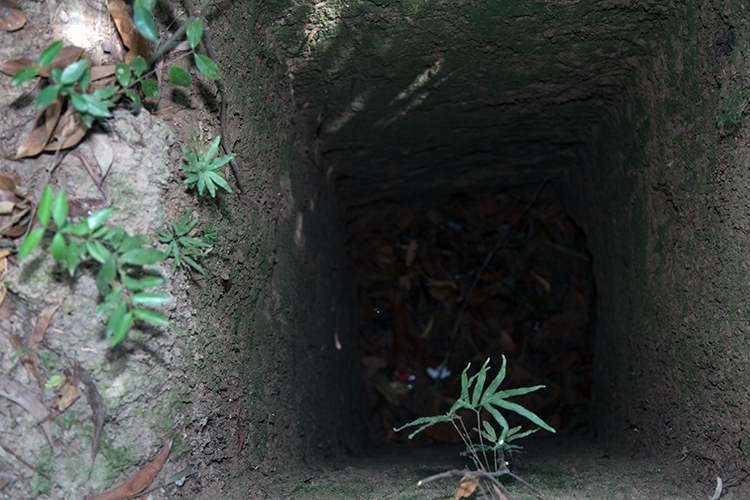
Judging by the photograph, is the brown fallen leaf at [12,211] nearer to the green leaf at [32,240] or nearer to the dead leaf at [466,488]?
the green leaf at [32,240]

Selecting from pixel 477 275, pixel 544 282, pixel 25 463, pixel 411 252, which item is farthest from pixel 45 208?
pixel 544 282

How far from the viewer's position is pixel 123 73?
3.92 ft

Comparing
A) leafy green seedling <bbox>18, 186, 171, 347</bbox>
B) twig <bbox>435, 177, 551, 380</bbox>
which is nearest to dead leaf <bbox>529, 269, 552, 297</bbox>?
twig <bbox>435, 177, 551, 380</bbox>

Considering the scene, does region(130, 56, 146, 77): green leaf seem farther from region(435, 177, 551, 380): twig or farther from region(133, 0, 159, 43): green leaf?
region(435, 177, 551, 380): twig

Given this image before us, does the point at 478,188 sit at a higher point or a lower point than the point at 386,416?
higher

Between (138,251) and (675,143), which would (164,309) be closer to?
(138,251)

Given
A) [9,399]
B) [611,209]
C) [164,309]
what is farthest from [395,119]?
[9,399]

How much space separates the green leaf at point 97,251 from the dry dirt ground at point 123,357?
0.16m

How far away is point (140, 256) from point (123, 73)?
0.41 meters

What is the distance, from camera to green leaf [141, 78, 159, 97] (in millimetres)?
1227

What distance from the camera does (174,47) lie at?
1.37 meters

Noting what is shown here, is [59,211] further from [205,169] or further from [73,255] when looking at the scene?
[205,169]

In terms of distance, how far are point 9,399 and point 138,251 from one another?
1.48 feet

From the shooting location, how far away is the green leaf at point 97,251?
107 cm
